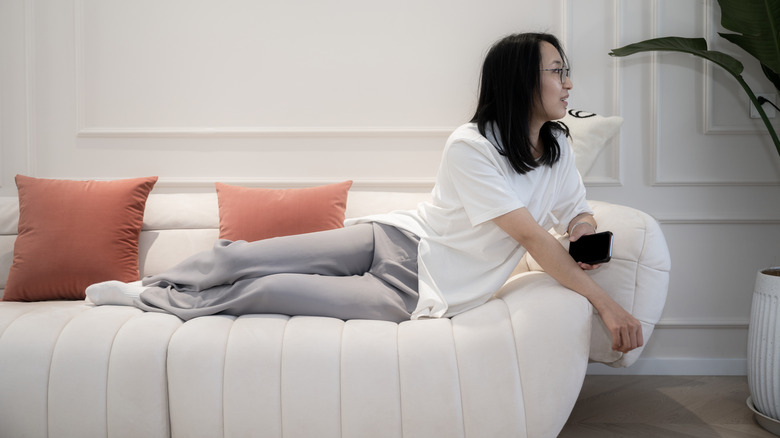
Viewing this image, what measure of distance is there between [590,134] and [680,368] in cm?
115

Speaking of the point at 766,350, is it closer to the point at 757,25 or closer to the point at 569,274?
the point at 569,274

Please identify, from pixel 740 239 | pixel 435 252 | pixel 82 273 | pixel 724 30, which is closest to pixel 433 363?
pixel 435 252

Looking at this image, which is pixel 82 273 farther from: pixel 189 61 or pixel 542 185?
pixel 542 185

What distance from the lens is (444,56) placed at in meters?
2.57

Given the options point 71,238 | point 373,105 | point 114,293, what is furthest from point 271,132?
point 114,293

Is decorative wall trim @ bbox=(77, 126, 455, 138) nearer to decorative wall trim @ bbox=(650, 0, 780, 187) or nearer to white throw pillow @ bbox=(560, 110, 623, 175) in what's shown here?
white throw pillow @ bbox=(560, 110, 623, 175)

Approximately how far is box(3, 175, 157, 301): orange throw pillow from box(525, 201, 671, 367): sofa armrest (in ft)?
5.70

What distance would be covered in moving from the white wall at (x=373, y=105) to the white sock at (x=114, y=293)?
2.98ft

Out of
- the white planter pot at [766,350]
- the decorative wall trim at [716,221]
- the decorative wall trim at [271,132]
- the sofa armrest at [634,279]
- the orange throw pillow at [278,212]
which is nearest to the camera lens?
the sofa armrest at [634,279]

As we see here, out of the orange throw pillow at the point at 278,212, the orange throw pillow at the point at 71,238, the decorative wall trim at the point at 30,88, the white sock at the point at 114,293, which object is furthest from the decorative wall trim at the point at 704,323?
the decorative wall trim at the point at 30,88

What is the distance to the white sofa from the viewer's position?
1.41m

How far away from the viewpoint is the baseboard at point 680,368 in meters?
2.47

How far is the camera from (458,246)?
171cm

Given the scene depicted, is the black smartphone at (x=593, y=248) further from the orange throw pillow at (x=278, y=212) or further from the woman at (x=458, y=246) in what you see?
the orange throw pillow at (x=278, y=212)
